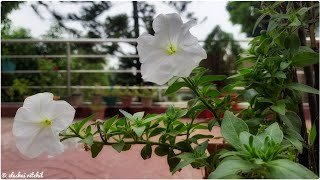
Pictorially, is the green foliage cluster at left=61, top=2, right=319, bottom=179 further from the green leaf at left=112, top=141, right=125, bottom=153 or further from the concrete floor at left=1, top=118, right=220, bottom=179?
the concrete floor at left=1, top=118, right=220, bottom=179

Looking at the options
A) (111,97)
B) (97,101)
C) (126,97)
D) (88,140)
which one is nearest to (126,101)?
(126,97)

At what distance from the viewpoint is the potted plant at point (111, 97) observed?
4223 mm

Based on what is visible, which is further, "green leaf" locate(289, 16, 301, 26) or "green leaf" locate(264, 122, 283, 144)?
"green leaf" locate(289, 16, 301, 26)

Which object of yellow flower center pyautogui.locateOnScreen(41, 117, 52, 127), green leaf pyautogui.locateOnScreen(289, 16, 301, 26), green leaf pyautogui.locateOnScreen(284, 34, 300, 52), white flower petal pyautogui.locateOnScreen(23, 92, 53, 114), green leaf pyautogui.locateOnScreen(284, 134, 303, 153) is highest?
green leaf pyautogui.locateOnScreen(289, 16, 301, 26)

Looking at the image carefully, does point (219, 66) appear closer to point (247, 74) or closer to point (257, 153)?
point (247, 74)

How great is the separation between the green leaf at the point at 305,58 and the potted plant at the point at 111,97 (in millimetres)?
3669

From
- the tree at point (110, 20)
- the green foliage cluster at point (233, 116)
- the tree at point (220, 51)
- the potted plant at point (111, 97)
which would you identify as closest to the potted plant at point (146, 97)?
the potted plant at point (111, 97)

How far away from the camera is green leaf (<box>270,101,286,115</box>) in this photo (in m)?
0.61

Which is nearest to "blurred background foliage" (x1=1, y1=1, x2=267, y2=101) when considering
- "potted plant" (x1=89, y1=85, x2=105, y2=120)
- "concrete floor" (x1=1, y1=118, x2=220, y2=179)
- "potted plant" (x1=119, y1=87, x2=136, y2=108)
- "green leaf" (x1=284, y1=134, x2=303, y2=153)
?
"potted plant" (x1=89, y1=85, x2=105, y2=120)

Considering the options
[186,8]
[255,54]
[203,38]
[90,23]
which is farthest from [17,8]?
[255,54]

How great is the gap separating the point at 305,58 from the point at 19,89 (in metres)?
4.50

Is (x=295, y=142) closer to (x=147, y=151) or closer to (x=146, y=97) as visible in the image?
(x=147, y=151)

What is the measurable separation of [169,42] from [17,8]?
219 inches

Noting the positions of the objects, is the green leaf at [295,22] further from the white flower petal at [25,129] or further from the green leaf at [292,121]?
the white flower petal at [25,129]
